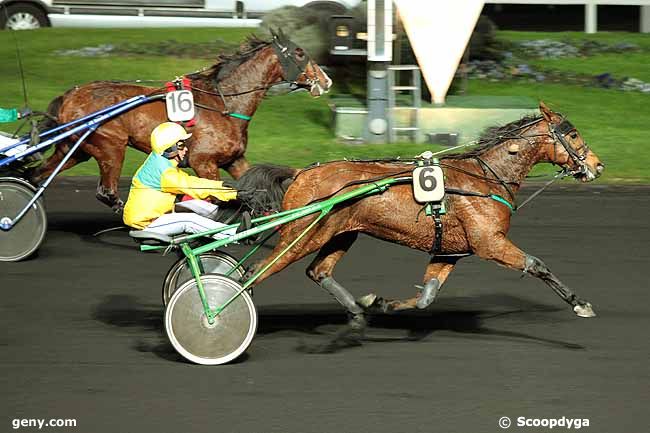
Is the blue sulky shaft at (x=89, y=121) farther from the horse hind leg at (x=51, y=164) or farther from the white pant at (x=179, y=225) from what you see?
the white pant at (x=179, y=225)

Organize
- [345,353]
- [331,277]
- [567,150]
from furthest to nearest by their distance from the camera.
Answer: [331,277], [567,150], [345,353]

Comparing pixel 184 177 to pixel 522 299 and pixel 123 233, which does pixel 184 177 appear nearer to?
pixel 522 299

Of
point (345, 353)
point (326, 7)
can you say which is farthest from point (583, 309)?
point (326, 7)

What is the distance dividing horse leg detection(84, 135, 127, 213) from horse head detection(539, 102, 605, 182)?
13.4 ft


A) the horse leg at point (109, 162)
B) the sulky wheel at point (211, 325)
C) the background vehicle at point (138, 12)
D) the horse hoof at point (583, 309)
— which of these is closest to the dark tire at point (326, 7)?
the background vehicle at point (138, 12)

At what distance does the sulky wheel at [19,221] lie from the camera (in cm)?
950

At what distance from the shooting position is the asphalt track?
6.13 m

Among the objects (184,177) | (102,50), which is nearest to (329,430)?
(184,177)

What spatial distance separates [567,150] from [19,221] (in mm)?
4506

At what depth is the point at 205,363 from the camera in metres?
6.90

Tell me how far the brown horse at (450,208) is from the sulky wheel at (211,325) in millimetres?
286

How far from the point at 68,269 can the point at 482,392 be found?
14.2 ft

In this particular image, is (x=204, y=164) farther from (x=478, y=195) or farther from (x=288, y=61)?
(x=478, y=195)

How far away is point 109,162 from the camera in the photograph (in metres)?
10.2
